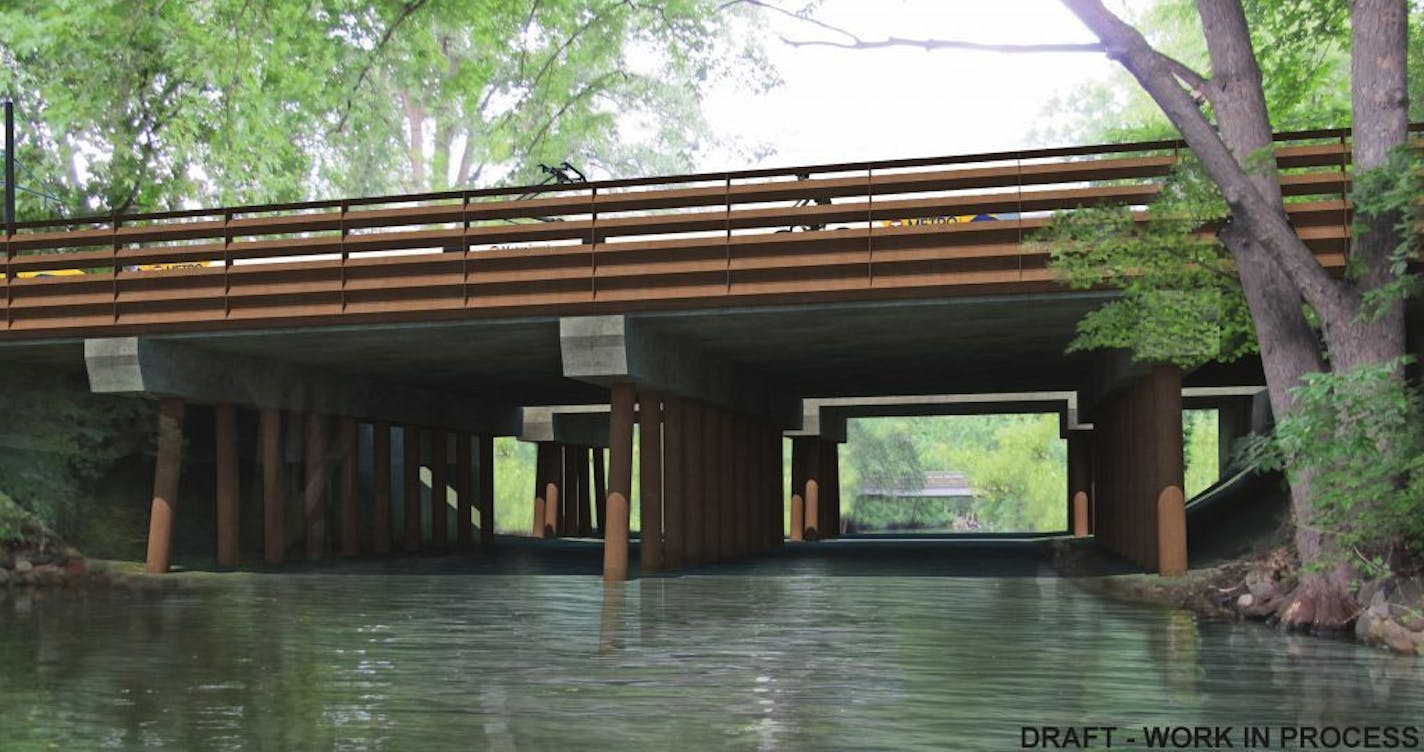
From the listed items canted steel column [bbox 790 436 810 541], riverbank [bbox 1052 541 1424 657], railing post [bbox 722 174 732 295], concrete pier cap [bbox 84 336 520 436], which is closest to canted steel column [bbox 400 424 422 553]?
concrete pier cap [bbox 84 336 520 436]

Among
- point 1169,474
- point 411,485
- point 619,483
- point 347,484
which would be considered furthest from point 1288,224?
point 411,485

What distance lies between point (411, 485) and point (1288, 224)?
23.9 m

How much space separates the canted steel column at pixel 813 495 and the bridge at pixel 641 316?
37.3 feet

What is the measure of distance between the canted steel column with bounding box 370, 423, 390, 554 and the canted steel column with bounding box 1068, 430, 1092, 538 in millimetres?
21881

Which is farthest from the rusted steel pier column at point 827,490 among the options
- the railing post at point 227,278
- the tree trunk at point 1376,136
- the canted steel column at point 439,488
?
the tree trunk at point 1376,136

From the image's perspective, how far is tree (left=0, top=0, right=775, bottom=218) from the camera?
32.1 metres

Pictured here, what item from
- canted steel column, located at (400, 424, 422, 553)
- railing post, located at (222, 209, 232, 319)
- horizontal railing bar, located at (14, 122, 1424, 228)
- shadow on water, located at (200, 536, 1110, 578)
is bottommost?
shadow on water, located at (200, 536, 1110, 578)

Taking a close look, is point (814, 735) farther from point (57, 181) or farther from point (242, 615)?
point (57, 181)

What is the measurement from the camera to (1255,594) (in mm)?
18203

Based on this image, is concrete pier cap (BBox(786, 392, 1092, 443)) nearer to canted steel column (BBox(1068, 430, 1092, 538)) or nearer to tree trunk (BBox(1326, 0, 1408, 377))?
canted steel column (BBox(1068, 430, 1092, 538))

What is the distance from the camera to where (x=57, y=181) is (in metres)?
38.3

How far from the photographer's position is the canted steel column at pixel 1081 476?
46656mm

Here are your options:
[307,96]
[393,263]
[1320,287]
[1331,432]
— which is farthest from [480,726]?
[307,96]

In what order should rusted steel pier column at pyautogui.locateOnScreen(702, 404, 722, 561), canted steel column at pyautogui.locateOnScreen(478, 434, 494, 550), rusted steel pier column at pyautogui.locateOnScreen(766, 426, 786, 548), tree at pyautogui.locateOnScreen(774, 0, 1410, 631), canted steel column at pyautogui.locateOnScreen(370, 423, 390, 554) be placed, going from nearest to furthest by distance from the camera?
tree at pyautogui.locateOnScreen(774, 0, 1410, 631)
rusted steel pier column at pyautogui.locateOnScreen(702, 404, 722, 561)
canted steel column at pyautogui.locateOnScreen(370, 423, 390, 554)
rusted steel pier column at pyautogui.locateOnScreen(766, 426, 786, 548)
canted steel column at pyautogui.locateOnScreen(478, 434, 494, 550)
